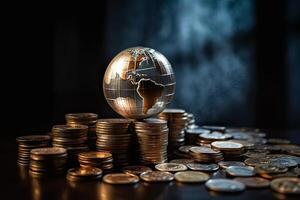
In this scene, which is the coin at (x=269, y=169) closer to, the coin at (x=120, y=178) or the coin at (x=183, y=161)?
the coin at (x=183, y=161)

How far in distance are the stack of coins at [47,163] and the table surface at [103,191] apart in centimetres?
4

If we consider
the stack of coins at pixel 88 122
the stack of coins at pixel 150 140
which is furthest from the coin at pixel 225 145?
the stack of coins at pixel 88 122

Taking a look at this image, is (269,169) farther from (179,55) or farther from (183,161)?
(179,55)

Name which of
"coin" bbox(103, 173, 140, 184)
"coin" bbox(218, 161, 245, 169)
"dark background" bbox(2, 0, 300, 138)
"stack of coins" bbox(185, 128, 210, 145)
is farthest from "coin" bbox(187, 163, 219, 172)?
"dark background" bbox(2, 0, 300, 138)

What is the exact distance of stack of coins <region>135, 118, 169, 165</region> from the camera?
142 centimetres

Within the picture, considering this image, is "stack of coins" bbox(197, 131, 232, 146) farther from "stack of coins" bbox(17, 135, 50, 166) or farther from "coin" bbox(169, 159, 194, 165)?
"stack of coins" bbox(17, 135, 50, 166)

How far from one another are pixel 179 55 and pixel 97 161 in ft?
4.04

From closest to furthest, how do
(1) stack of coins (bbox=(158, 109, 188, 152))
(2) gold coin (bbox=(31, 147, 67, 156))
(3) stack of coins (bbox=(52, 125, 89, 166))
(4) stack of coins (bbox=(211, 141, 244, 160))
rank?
1. (2) gold coin (bbox=(31, 147, 67, 156))
2. (3) stack of coins (bbox=(52, 125, 89, 166))
3. (4) stack of coins (bbox=(211, 141, 244, 160))
4. (1) stack of coins (bbox=(158, 109, 188, 152))

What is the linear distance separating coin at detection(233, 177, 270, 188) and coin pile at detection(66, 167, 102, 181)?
0.43 metres

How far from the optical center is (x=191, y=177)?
125 cm

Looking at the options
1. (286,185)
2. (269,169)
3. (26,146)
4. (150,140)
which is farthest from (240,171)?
(26,146)

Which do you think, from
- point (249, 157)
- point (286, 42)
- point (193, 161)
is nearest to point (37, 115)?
point (193, 161)

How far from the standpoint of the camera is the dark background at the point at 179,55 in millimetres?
2133

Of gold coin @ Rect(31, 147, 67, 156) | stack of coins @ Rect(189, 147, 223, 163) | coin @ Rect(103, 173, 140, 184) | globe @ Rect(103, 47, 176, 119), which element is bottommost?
coin @ Rect(103, 173, 140, 184)
